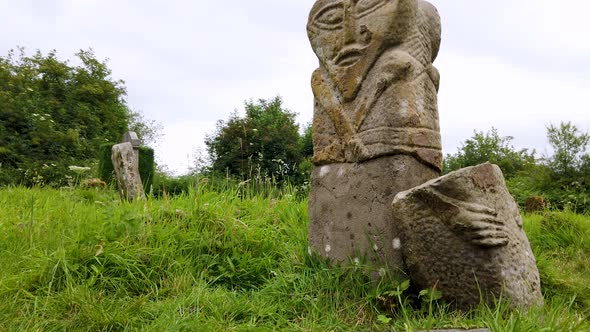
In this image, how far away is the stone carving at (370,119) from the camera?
3.78 meters

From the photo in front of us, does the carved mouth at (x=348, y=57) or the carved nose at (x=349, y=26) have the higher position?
the carved nose at (x=349, y=26)

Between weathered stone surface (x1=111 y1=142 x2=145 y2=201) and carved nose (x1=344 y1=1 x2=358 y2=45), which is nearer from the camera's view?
carved nose (x1=344 y1=1 x2=358 y2=45)

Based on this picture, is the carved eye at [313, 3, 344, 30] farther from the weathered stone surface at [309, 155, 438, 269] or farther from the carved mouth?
the weathered stone surface at [309, 155, 438, 269]

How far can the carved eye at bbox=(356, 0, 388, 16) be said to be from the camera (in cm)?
400

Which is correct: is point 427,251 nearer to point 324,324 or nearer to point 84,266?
point 324,324

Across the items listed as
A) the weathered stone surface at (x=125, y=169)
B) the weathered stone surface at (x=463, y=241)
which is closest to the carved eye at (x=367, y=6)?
the weathered stone surface at (x=463, y=241)

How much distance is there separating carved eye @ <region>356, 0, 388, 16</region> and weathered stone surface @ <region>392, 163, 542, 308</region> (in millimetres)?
1494

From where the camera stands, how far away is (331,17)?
14.0 feet

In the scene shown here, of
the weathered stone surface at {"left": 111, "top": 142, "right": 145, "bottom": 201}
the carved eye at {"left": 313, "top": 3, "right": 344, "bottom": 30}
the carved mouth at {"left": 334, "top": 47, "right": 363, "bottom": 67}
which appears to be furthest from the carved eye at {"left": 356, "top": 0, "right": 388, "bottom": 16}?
the weathered stone surface at {"left": 111, "top": 142, "right": 145, "bottom": 201}

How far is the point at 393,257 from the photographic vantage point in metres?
3.71

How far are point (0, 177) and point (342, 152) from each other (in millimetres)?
12004

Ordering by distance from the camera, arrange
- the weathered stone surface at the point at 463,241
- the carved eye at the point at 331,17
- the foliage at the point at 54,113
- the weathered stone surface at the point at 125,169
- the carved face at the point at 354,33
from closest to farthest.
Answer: the weathered stone surface at the point at 463,241, the carved face at the point at 354,33, the carved eye at the point at 331,17, the weathered stone surface at the point at 125,169, the foliage at the point at 54,113

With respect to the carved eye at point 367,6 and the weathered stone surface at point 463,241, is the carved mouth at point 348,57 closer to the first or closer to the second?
the carved eye at point 367,6

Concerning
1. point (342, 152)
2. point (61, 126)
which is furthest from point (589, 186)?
point (61, 126)
